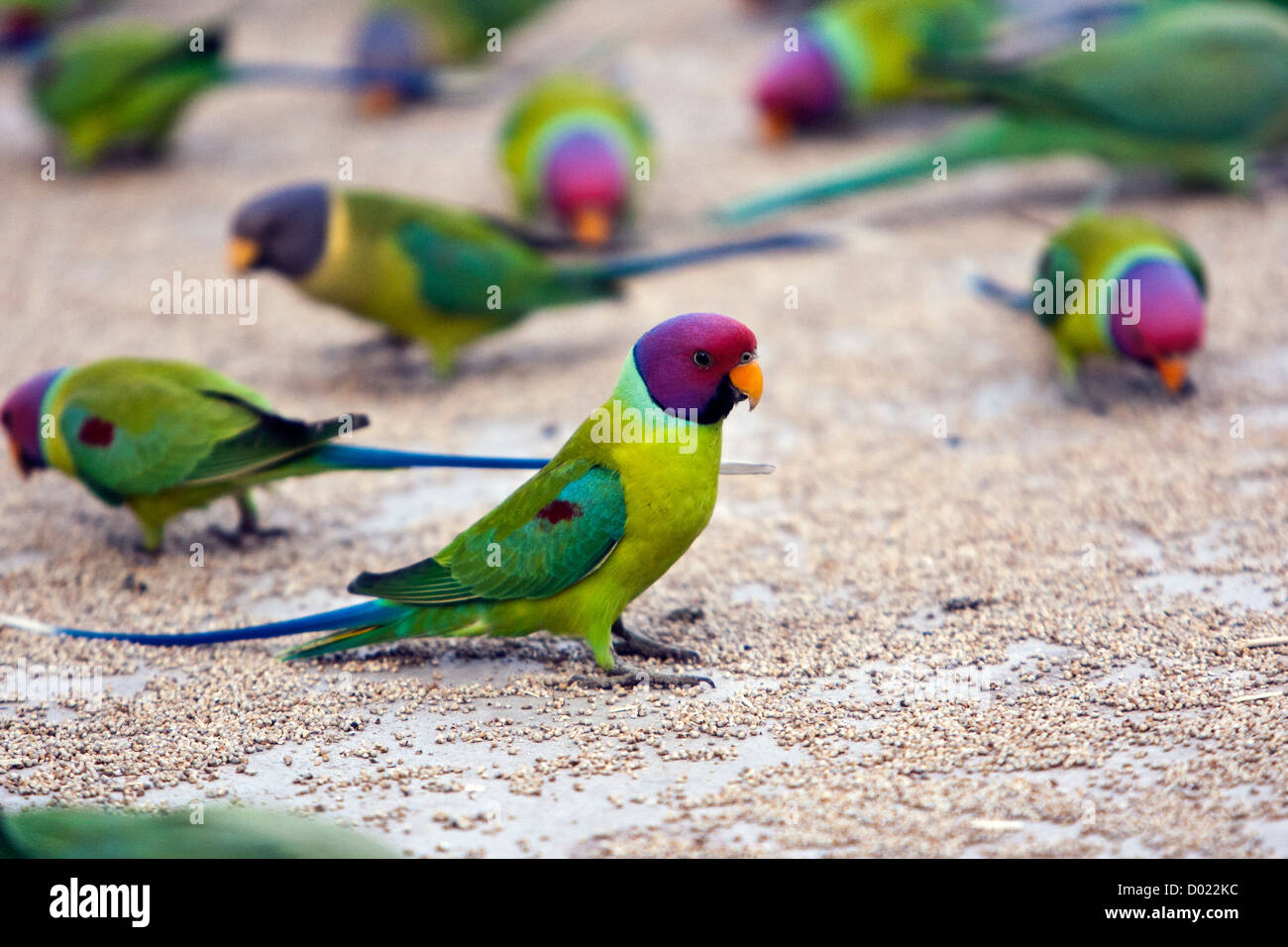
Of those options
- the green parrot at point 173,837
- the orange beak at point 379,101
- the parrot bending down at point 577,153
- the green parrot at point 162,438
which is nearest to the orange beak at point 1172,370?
the green parrot at point 162,438

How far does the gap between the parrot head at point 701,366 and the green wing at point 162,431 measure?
90cm

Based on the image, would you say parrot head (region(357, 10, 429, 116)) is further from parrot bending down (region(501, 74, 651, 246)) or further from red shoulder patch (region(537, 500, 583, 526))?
red shoulder patch (region(537, 500, 583, 526))

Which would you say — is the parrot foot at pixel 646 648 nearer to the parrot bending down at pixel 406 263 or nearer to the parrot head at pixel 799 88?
the parrot bending down at pixel 406 263

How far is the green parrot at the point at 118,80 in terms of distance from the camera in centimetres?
596

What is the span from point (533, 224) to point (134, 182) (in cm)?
201

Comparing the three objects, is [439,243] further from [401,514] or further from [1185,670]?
[1185,670]

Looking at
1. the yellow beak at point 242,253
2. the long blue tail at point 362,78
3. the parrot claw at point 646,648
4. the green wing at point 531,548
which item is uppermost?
the long blue tail at point 362,78

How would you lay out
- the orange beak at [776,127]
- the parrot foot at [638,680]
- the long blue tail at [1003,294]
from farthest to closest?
1. the orange beak at [776,127]
2. the long blue tail at [1003,294]
3. the parrot foot at [638,680]

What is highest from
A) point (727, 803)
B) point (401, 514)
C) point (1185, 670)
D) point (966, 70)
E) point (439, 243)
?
point (966, 70)

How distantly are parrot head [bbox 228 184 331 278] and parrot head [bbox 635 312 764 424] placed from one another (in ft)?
6.52

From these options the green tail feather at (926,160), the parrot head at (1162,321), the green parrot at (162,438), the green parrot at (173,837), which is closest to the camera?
the green parrot at (173,837)

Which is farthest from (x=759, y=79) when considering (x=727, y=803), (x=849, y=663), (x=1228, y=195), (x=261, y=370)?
(x=727, y=803)

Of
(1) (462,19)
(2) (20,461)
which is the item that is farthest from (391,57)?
(2) (20,461)

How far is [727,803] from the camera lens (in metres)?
2.13
